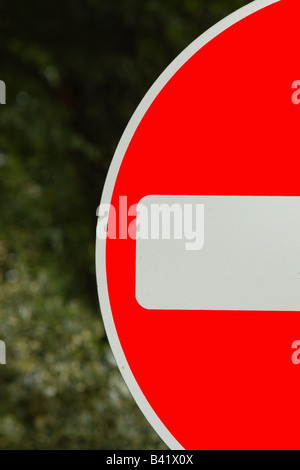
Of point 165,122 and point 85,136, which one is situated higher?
point 85,136

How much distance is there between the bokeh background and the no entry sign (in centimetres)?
203

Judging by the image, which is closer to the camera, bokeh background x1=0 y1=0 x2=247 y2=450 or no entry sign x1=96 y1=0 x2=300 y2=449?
no entry sign x1=96 y1=0 x2=300 y2=449

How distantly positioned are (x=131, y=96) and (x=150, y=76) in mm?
156

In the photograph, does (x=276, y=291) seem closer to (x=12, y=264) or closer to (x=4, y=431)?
(x=4, y=431)

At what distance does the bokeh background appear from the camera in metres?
3.13

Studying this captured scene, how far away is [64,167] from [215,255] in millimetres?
2925

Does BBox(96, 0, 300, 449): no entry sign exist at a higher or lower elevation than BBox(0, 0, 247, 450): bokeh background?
lower

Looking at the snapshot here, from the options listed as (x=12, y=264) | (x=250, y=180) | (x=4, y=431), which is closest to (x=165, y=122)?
(x=250, y=180)

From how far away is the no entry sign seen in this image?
1.11 metres

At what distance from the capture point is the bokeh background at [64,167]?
313 cm

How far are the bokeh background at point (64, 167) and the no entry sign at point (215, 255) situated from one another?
2030 millimetres

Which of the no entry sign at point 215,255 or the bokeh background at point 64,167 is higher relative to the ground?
the bokeh background at point 64,167

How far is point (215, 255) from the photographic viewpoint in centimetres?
111

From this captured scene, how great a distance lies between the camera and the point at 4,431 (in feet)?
9.71
